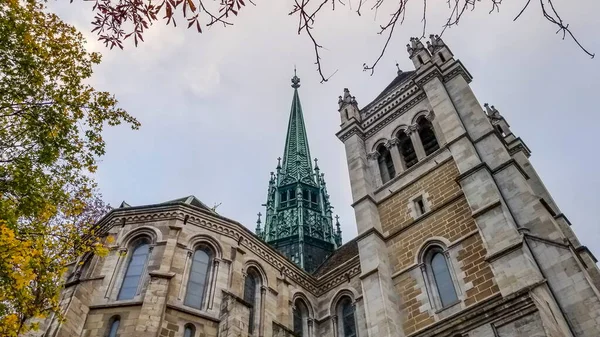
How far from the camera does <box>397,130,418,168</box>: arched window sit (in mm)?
19405

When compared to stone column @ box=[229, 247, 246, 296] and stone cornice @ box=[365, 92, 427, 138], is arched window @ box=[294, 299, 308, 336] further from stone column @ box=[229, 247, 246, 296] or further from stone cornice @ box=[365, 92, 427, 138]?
stone cornice @ box=[365, 92, 427, 138]

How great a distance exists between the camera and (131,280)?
50.8ft

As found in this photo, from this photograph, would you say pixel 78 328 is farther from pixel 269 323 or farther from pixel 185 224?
pixel 269 323

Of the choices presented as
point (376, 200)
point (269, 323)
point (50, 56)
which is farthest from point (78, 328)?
point (376, 200)

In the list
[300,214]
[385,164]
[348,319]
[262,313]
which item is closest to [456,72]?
[385,164]

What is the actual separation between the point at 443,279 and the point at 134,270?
396 inches

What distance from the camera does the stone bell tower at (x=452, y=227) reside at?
38.4 ft

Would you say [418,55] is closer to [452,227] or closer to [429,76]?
[429,76]

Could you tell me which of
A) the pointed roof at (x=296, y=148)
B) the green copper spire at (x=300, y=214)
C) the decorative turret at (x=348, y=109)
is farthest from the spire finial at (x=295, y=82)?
the decorative turret at (x=348, y=109)

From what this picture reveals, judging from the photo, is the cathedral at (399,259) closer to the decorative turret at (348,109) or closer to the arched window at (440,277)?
the arched window at (440,277)

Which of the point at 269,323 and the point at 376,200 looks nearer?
the point at 269,323

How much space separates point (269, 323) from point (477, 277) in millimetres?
7360

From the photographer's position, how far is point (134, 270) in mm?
15758

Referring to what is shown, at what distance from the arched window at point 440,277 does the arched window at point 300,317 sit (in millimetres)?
5958
